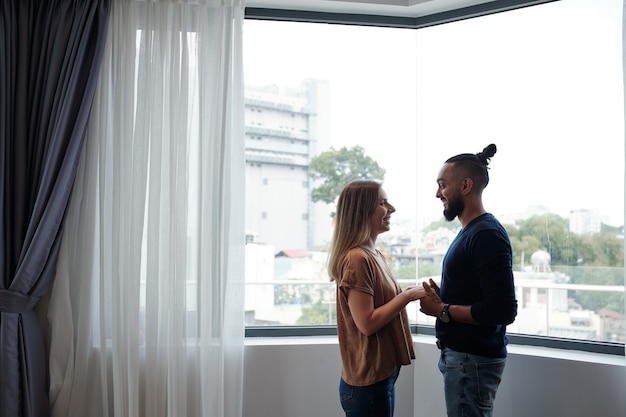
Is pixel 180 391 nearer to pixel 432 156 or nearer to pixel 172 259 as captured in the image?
pixel 172 259

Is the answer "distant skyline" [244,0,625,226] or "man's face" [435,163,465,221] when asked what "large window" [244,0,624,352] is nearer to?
"distant skyline" [244,0,625,226]

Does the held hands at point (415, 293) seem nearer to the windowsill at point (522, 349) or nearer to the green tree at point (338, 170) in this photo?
the windowsill at point (522, 349)

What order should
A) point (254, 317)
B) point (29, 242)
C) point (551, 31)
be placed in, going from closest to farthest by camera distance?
1. point (29, 242)
2. point (551, 31)
3. point (254, 317)

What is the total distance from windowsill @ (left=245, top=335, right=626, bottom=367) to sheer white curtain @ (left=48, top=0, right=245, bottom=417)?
26 cm

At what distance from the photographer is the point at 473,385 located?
92.4 inches

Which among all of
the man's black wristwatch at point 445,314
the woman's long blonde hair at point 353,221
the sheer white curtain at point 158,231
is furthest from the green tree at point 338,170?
Answer: the man's black wristwatch at point 445,314

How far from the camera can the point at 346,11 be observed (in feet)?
11.2

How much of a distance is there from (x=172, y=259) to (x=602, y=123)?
7.13 ft

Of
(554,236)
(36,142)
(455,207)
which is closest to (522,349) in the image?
(554,236)

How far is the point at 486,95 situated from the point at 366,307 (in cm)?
150

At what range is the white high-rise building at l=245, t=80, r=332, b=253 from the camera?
3363mm

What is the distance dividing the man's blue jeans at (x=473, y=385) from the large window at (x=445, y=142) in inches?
33.4

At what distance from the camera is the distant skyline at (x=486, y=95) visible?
3002mm

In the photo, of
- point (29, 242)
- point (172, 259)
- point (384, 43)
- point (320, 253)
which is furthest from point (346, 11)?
point (29, 242)
